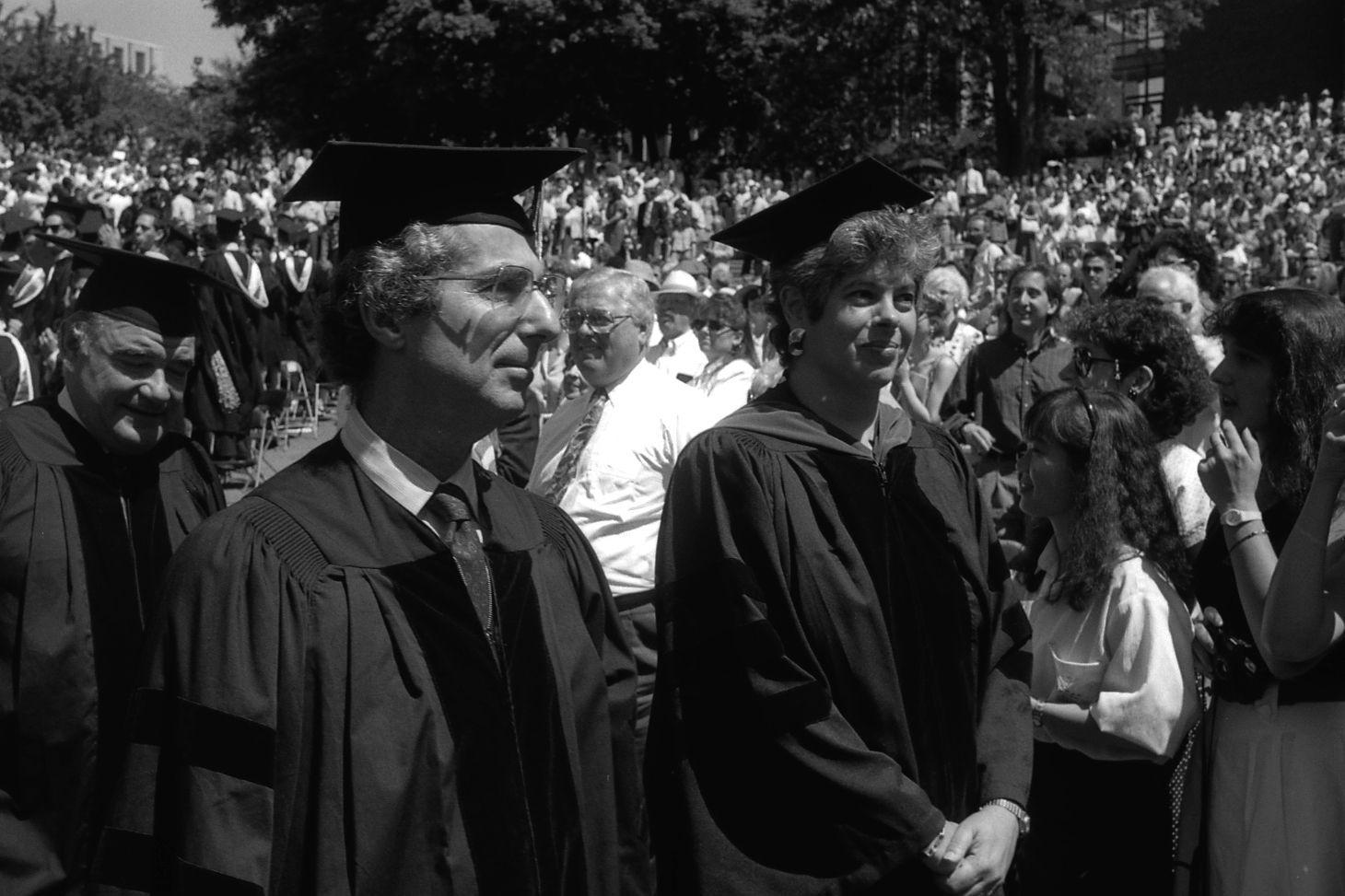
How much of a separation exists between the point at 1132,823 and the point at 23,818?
245cm

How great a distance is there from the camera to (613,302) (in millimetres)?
4828

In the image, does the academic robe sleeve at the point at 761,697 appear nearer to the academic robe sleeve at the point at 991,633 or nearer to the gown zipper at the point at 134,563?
the academic robe sleeve at the point at 991,633

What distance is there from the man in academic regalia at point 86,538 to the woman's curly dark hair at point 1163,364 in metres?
2.81

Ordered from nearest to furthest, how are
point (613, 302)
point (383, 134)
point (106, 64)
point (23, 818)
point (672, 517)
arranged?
point (23, 818)
point (672, 517)
point (613, 302)
point (383, 134)
point (106, 64)

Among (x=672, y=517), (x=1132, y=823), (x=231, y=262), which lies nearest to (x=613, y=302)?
(x=672, y=517)

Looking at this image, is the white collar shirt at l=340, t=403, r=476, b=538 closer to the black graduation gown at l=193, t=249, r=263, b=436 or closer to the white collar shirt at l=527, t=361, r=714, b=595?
the white collar shirt at l=527, t=361, r=714, b=595

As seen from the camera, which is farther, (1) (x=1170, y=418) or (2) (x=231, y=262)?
(2) (x=231, y=262)

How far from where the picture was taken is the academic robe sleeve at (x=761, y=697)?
2658mm

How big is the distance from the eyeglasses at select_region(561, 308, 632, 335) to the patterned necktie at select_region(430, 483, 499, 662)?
2.56 m

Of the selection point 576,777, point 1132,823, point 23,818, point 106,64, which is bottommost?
point 1132,823

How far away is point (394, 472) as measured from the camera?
2219mm

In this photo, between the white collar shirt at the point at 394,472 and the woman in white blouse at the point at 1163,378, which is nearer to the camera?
the white collar shirt at the point at 394,472

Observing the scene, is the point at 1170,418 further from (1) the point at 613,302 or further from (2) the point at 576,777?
(2) the point at 576,777

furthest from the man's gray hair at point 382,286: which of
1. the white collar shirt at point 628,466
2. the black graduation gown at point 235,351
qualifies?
the black graduation gown at point 235,351
